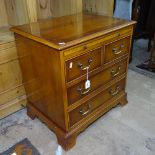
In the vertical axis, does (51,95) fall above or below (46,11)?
below

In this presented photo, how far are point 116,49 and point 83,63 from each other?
1.15ft

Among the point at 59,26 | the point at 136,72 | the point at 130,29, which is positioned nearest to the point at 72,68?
the point at 59,26

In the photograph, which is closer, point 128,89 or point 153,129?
point 153,129

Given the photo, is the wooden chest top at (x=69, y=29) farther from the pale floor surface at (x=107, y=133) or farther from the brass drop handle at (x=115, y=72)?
the pale floor surface at (x=107, y=133)

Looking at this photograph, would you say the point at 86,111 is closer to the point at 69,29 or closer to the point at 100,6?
the point at 69,29

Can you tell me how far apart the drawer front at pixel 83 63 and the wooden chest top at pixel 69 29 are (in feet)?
0.38

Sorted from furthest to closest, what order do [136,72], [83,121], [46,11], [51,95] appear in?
[136,72] → [46,11] → [83,121] → [51,95]

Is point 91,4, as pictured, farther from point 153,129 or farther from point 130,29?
point 153,129

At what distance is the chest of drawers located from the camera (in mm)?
1228

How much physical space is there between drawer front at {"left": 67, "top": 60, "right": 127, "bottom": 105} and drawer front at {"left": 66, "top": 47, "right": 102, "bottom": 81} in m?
0.08

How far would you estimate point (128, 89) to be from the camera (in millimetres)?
2162

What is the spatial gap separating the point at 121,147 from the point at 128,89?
0.81 meters

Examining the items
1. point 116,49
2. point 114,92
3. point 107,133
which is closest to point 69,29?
point 116,49

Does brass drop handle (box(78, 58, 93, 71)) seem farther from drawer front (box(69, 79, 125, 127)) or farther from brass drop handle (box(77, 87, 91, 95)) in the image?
drawer front (box(69, 79, 125, 127))
